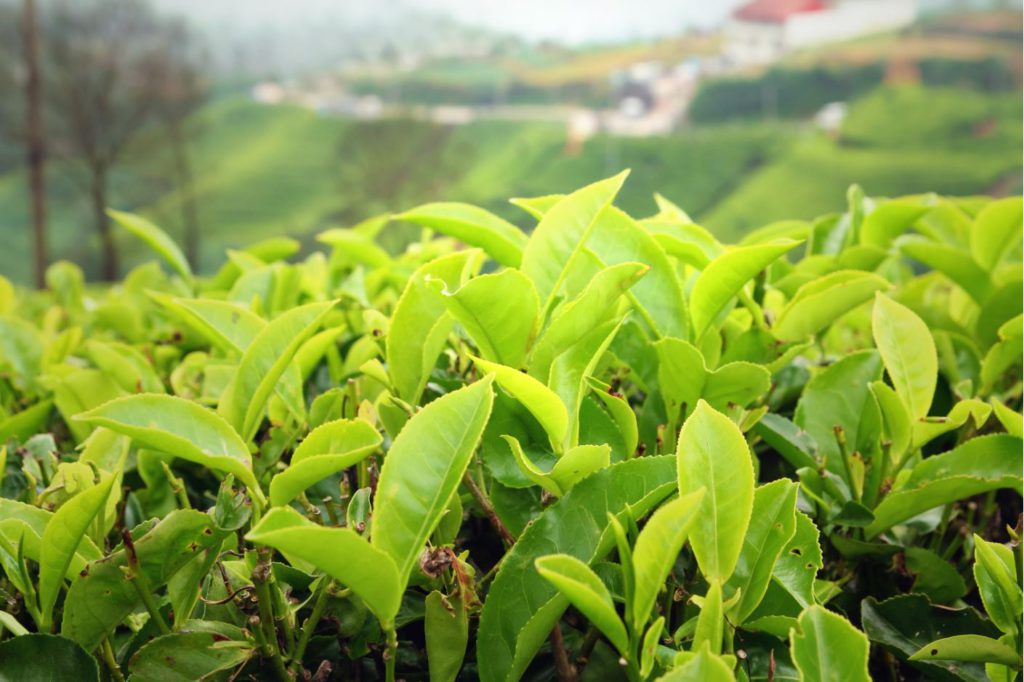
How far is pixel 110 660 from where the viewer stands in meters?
0.43

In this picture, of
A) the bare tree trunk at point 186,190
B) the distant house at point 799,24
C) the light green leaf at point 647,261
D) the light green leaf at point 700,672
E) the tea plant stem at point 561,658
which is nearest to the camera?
the light green leaf at point 700,672

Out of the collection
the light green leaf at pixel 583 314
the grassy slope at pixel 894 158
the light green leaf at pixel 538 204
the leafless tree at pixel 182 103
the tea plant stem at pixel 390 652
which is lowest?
the grassy slope at pixel 894 158

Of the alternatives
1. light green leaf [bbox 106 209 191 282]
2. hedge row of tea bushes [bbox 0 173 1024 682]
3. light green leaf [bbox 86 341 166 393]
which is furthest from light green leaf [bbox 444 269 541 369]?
light green leaf [bbox 106 209 191 282]

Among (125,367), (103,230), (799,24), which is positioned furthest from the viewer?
(799,24)

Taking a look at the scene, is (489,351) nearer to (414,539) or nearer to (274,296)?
(414,539)

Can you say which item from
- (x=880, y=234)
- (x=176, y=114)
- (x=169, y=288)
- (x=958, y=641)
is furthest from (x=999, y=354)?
(x=176, y=114)

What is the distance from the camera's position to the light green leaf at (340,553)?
31 centimetres

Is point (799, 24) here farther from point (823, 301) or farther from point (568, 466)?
point (568, 466)

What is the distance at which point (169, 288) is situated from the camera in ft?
3.28

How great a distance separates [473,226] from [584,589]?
27 centimetres

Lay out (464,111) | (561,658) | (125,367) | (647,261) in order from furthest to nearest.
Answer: (464,111), (125,367), (647,261), (561,658)

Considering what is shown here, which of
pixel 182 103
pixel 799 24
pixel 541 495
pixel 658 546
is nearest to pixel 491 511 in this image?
pixel 541 495

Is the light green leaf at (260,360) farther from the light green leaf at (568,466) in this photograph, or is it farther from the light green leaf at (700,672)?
the light green leaf at (700,672)

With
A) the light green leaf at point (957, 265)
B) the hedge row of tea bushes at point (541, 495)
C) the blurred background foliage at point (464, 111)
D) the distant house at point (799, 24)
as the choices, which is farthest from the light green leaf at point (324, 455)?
the distant house at point (799, 24)
